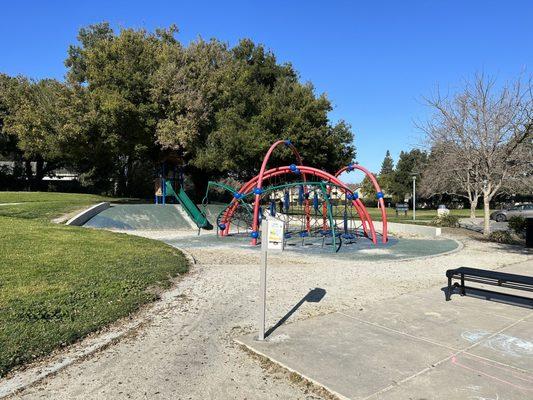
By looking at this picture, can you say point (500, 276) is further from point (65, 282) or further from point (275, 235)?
point (65, 282)

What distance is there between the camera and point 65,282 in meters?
6.94

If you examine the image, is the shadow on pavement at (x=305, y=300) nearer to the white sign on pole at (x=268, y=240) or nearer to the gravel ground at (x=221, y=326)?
the gravel ground at (x=221, y=326)

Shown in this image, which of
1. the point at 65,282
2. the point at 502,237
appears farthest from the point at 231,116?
the point at 65,282

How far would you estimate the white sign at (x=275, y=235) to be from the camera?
5051mm

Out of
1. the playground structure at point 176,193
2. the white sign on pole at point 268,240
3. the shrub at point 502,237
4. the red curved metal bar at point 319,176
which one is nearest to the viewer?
the white sign on pole at point 268,240

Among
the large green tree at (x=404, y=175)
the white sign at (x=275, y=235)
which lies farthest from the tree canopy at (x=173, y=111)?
the large green tree at (x=404, y=175)

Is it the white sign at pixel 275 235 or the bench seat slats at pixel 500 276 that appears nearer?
the white sign at pixel 275 235

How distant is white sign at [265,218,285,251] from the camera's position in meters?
5.05

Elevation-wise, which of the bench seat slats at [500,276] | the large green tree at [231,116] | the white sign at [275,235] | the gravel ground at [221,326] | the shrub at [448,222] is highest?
the large green tree at [231,116]

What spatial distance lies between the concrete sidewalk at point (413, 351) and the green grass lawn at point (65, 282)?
218 centimetres

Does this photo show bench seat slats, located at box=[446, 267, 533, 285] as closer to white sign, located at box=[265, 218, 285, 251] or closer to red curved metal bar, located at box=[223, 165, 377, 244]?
white sign, located at box=[265, 218, 285, 251]

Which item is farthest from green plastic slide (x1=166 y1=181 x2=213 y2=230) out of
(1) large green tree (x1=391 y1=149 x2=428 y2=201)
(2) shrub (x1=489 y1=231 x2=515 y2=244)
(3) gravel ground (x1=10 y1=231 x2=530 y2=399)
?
(1) large green tree (x1=391 y1=149 x2=428 y2=201)

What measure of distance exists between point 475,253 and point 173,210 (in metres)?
15.0

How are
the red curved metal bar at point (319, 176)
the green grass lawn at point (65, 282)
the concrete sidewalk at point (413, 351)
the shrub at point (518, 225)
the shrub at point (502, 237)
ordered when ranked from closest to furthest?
the concrete sidewalk at point (413, 351) → the green grass lawn at point (65, 282) → the red curved metal bar at point (319, 176) → the shrub at point (502, 237) → the shrub at point (518, 225)
